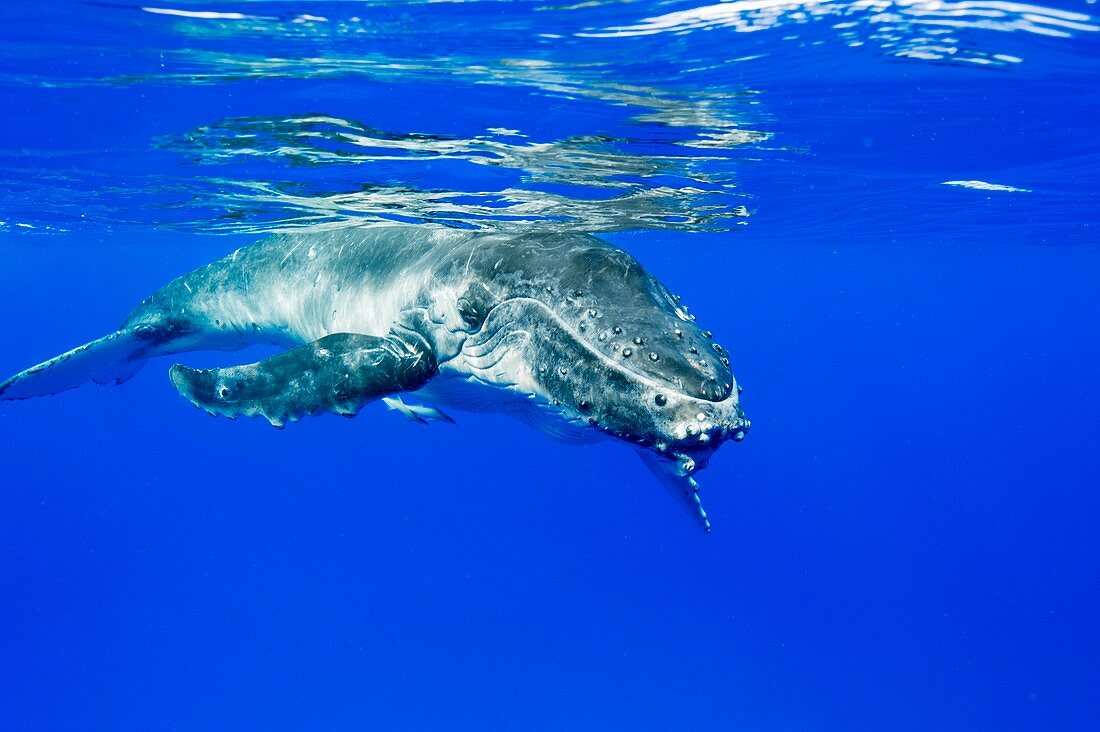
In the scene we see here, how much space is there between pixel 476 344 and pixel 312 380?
1.57 m

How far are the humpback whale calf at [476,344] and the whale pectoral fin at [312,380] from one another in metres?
0.01

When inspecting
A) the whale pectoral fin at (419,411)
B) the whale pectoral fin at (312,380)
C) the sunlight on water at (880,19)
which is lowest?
the whale pectoral fin at (419,411)

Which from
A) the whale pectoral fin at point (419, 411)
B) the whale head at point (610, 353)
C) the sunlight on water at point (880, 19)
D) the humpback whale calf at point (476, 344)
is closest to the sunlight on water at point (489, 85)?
the sunlight on water at point (880, 19)

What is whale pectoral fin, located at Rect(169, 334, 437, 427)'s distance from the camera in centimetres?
617

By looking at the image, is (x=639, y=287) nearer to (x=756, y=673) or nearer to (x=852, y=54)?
(x=852, y=54)

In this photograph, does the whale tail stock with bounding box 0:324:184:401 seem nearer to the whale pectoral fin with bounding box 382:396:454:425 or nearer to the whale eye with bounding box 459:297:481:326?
the whale pectoral fin with bounding box 382:396:454:425

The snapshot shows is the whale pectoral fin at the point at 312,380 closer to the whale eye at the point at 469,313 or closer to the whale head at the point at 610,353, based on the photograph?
the whale eye at the point at 469,313

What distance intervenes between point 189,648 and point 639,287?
150 feet

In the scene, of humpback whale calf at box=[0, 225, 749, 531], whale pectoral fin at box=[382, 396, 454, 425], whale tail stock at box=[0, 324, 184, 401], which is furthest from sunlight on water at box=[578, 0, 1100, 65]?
whale tail stock at box=[0, 324, 184, 401]

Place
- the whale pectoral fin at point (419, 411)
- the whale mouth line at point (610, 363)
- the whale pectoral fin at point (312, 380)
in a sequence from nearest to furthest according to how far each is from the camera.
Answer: the whale mouth line at point (610, 363)
the whale pectoral fin at point (312, 380)
the whale pectoral fin at point (419, 411)

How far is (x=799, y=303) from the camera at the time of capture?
99.6 m

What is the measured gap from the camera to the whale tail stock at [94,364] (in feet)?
32.9

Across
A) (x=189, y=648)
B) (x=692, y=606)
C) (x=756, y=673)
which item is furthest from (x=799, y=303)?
(x=189, y=648)

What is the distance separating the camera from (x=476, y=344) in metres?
7.02
